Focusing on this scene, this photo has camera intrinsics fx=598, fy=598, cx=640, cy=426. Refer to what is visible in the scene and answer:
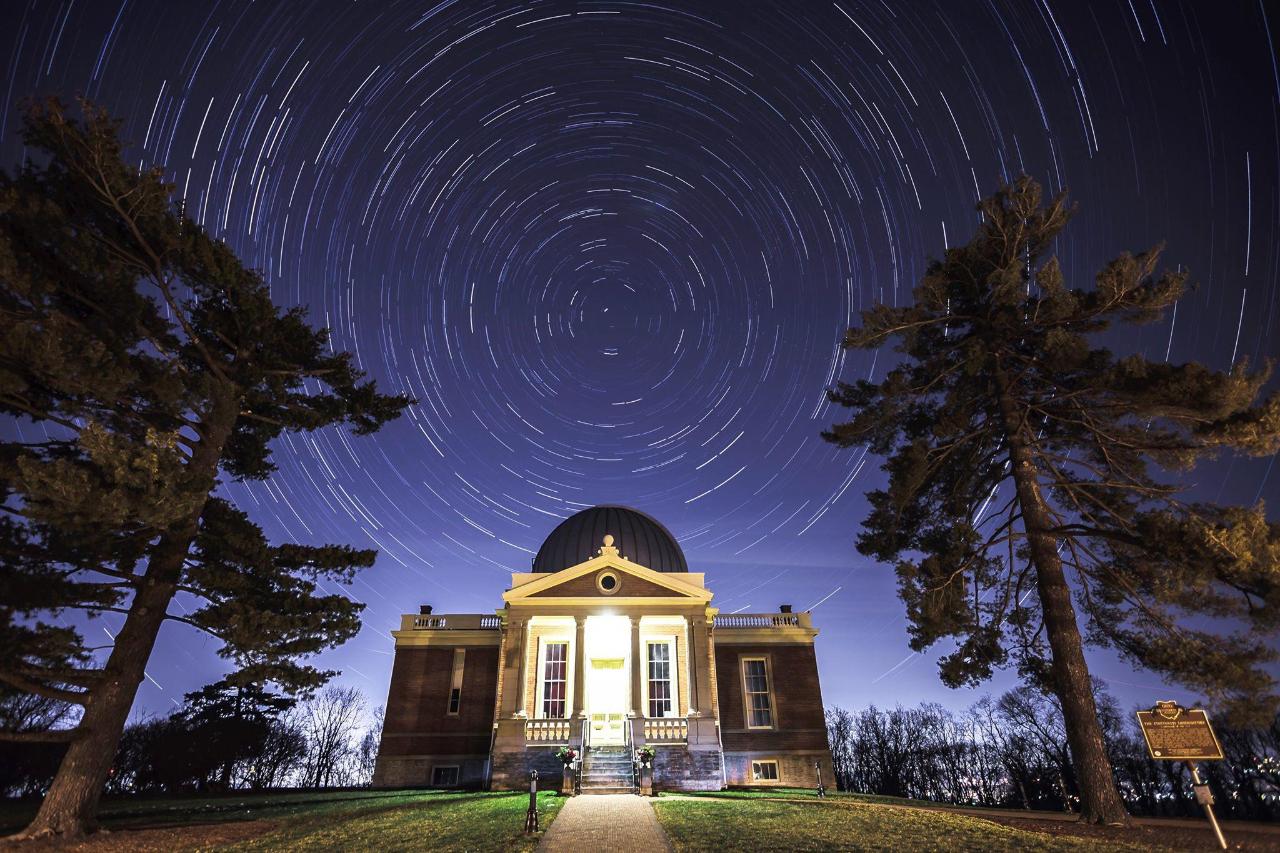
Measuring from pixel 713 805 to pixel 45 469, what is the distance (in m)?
15.2

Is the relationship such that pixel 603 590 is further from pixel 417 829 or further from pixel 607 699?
pixel 417 829

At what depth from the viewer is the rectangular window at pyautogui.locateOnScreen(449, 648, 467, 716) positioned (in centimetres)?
2960

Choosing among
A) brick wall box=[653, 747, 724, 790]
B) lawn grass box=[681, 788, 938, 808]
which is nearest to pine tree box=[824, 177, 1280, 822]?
lawn grass box=[681, 788, 938, 808]

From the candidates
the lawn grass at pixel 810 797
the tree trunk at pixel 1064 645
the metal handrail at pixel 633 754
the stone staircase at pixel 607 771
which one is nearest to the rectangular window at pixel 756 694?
the lawn grass at pixel 810 797

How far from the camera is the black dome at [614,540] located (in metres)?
31.4

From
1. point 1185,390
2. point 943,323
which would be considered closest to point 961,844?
point 1185,390

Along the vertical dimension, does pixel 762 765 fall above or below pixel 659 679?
below

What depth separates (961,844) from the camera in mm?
9000

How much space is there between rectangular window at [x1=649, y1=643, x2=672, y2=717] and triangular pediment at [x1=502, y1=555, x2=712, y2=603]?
3.33 metres

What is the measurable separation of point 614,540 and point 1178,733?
24.2 meters

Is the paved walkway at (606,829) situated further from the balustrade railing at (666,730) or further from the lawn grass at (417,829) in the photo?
the balustrade railing at (666,730)

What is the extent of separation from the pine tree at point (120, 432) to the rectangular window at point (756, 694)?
72.4 ft

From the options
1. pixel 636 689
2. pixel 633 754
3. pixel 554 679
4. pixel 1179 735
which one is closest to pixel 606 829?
pixel 1179 735

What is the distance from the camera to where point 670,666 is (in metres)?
27.5
